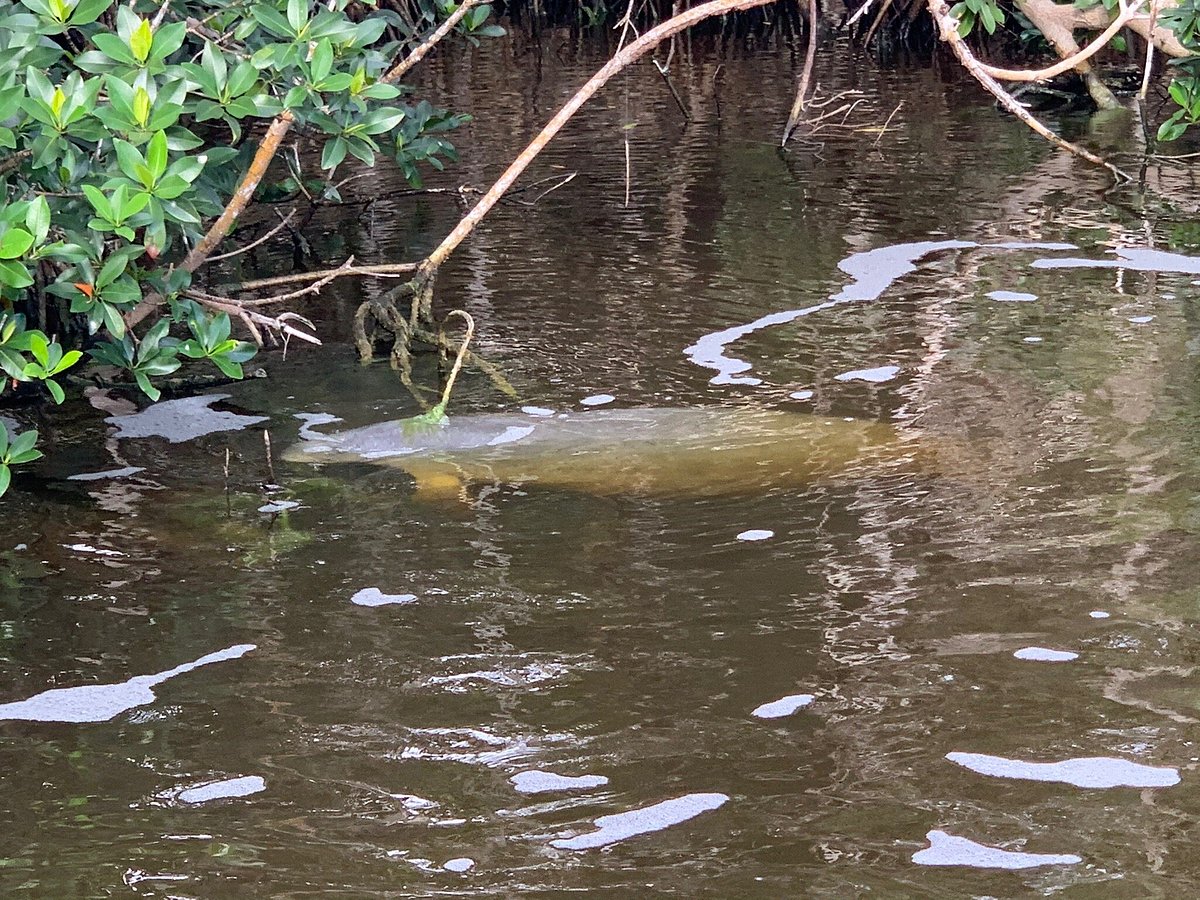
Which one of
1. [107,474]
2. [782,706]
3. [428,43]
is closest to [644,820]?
[782,706]

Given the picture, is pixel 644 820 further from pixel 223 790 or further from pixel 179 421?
pixel 179 421

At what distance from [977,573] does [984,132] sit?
23.5 ft

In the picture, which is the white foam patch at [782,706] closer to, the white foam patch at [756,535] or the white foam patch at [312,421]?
the white foam patch at [756,535]

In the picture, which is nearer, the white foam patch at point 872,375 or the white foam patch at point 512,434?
the white foam patch at point 512,434

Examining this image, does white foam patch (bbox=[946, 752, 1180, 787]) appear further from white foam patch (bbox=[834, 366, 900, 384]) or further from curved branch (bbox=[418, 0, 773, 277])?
curved branch (bbox=[418, 0, 773, 277])

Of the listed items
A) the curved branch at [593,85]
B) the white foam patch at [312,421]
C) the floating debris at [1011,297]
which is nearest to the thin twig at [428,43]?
the curved branch at [593,85]

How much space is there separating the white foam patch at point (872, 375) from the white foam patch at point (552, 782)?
267 centimetres

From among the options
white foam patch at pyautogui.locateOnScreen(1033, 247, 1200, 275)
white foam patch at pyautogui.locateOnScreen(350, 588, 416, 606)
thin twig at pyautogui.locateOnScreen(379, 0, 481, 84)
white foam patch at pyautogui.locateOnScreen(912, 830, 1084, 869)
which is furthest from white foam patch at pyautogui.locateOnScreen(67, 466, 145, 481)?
white foam patch at pyautogui.locateOnScreen(1033, 247, 1200, 275)

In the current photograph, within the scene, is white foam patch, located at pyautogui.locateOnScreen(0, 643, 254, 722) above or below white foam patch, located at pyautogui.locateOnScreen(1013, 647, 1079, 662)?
below

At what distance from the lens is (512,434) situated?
462cm

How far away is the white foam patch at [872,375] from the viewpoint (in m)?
5.02

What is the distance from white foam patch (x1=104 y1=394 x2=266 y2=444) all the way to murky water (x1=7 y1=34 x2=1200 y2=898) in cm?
2

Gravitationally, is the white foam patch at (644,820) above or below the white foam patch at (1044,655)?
below

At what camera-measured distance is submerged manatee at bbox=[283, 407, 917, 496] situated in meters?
4.18
